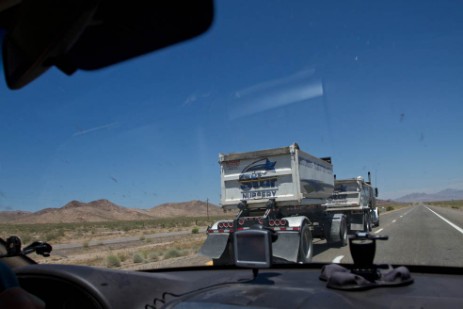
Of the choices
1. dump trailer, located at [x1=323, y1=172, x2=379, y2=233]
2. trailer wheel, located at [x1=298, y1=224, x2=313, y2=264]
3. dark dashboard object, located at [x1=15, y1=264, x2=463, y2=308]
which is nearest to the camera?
dark dashboard object, located at [x1=15, y1=264, x2=463, y2=308]

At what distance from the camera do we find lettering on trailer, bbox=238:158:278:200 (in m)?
14.3

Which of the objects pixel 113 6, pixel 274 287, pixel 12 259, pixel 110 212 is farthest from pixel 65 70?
pixel 110 212

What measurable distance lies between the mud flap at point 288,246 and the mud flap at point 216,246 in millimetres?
1342

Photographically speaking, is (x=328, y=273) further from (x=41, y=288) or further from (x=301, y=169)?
(x=301, y=169)

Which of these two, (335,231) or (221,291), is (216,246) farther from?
(221,291)

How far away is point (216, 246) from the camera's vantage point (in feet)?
39.1

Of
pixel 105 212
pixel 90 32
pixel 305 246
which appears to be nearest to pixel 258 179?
pixel 305 246

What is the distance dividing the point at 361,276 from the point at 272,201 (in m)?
11.4

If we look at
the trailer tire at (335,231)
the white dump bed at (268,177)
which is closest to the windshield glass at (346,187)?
the trailer tire at (335,231)

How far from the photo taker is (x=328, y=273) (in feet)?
9.32

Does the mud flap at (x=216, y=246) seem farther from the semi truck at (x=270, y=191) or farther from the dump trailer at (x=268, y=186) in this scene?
the dump trailer at (x=268, y=186)

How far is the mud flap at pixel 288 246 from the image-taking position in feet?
→ 36.8

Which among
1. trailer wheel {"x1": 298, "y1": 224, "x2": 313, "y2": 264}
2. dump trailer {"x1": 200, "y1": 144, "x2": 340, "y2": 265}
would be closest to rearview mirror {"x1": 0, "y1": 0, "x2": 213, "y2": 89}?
trailer wheel {"x1": 298, "y1": 224, "x2": 313, "y2": 264}

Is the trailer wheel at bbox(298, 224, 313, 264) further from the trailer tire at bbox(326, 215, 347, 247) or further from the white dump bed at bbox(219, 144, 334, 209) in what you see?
the trailer tire at bbox(326, 215, 347, 247)
